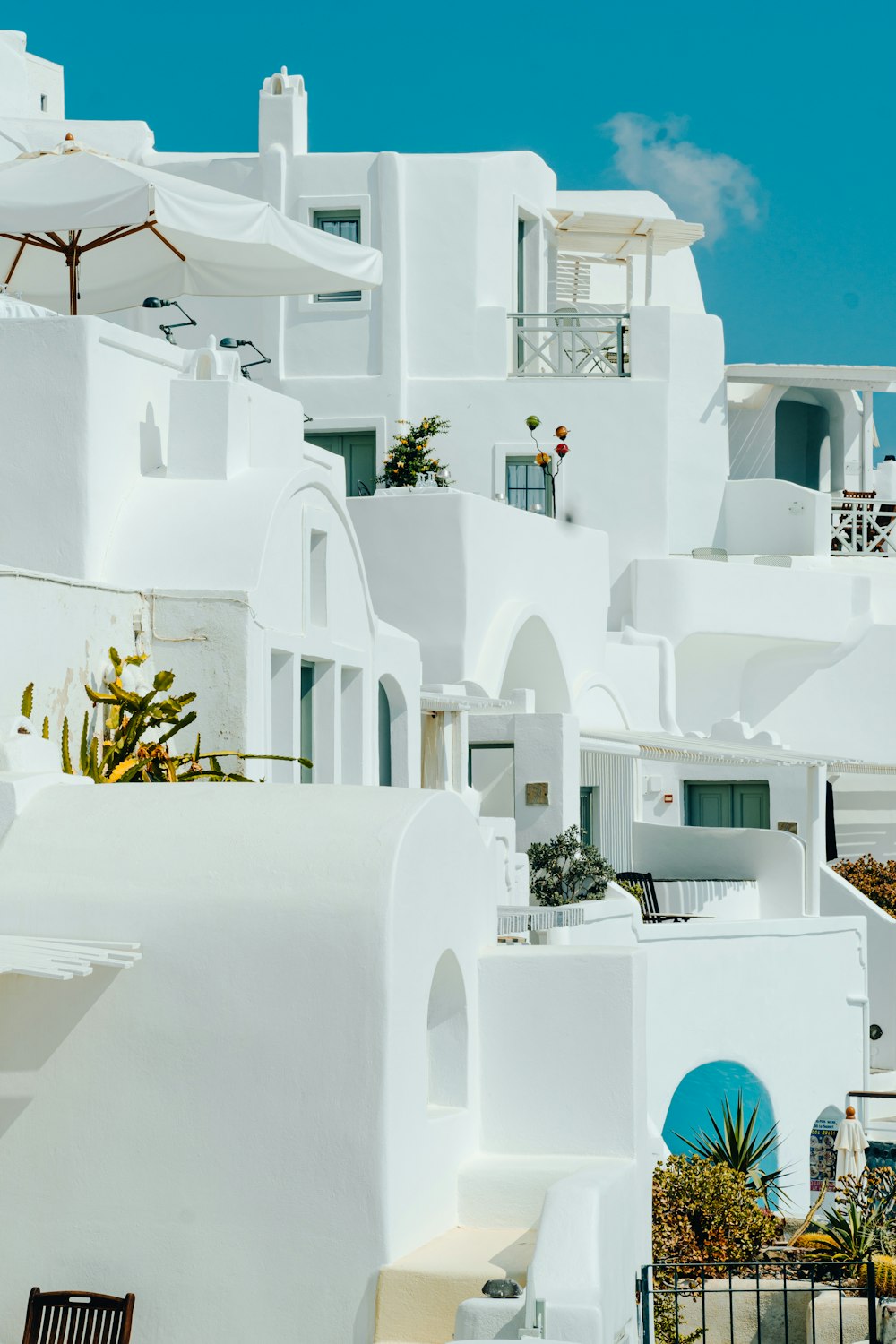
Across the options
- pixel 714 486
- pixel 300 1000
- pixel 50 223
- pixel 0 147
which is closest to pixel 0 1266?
pixel 300 1000

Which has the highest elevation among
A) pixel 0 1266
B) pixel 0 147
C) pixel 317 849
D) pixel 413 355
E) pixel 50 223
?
pixel 0 147

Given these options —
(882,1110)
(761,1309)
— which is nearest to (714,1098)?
(882,1110)

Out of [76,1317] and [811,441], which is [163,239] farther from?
[811,441]

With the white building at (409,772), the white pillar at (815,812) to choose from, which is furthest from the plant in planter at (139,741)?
the white pillar at (815,812)

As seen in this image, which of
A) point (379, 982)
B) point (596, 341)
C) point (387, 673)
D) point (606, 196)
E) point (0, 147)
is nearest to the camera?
point (379, 982)

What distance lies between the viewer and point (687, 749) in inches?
968

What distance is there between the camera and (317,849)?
9.97m

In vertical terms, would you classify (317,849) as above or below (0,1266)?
above

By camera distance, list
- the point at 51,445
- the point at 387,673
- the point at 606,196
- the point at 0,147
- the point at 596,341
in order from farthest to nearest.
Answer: the point at 606,196, the point at 596,341, the point at 0,147, the point at 387,673, the point at 51,445

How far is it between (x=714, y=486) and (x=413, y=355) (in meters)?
6.27

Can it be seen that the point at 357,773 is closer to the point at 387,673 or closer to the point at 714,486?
the point at 387,673

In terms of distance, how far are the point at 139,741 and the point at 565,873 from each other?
782 cm

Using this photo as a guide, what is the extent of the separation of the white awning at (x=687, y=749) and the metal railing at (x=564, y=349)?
7766 mm

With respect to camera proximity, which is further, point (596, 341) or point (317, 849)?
point (596, 341)
